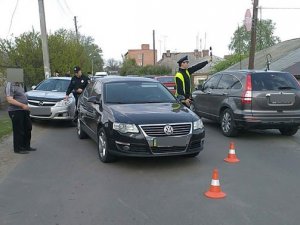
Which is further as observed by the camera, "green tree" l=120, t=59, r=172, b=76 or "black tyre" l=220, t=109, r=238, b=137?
"green tree" l=120, t=59, r=172, b=76

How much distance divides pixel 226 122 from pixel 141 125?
13.5 ft

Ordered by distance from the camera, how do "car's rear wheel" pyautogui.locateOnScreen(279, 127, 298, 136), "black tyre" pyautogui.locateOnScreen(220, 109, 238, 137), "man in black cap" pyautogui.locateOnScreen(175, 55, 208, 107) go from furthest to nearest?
"car's rear wheel" pyautogui.locateOnScreen(279, 127, 298, 136)
"black tyre" pyautogui.locateOnScreen(220, 109, 238, 137)
"man in black cap" pyautogui.locateOnScreen(175, 55, 208, 107)

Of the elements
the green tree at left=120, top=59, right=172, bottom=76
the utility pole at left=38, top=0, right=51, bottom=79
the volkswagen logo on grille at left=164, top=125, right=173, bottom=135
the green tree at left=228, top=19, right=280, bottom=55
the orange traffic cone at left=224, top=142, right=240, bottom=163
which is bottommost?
the orange traffic cone at left=224, top=142, right=240, bottom=163

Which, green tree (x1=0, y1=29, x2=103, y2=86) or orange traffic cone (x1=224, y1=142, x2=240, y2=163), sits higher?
green tree (x1=0, y1=29, x2=103, y2=86)

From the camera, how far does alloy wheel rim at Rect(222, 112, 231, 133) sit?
9.94 metres

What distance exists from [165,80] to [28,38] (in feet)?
28.7

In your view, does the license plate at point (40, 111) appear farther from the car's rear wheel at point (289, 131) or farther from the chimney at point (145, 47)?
the chimney at point (145, 47)

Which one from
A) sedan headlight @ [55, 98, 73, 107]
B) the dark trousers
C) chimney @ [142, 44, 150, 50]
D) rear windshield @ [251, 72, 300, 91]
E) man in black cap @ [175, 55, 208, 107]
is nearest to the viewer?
the dark trousers

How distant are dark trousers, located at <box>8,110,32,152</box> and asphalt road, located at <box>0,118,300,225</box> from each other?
16.0 inches

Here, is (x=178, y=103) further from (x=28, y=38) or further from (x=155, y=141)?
(x=28, y=38)

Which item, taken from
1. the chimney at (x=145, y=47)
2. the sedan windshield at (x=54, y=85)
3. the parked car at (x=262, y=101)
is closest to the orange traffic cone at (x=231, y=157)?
the parked car at (x=262, y=101)

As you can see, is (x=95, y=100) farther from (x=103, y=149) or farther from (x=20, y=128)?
(x=20, y=128)

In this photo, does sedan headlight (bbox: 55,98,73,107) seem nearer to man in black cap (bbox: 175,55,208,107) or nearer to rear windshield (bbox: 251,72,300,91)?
man in black cap (bbox: 175,55,208,107)

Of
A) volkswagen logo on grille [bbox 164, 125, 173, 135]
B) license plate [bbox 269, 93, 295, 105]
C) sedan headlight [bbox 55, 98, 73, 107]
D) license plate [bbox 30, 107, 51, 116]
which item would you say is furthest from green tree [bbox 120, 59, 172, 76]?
volkswagen logo on grille [bbox 164, 125, 173, 135]
